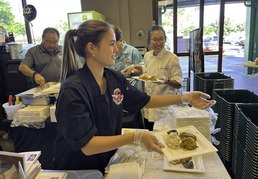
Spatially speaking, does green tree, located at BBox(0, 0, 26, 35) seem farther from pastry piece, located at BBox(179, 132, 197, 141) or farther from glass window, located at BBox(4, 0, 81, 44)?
pastry piece, located at BBox(179, 132, 197, 141)

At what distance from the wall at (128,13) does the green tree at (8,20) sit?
1433 mm

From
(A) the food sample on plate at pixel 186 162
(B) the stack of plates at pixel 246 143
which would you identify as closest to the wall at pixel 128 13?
(B) the stack of plates at pixel 246 143

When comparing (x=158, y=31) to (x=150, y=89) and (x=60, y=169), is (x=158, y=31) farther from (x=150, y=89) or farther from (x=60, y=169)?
(x=60, y=169)

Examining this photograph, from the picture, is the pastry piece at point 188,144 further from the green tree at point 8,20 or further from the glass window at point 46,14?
the green tree at point 8,20

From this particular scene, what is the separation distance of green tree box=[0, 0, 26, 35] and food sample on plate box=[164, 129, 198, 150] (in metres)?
4.35

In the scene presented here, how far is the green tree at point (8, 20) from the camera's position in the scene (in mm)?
4211

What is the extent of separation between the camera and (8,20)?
4.29 meters

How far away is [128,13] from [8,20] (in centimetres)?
247

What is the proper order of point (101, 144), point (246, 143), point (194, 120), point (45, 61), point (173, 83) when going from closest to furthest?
point (101, 144)
point (194, 120)
point (246, 143)
point (173, 83)
point (45, 61)

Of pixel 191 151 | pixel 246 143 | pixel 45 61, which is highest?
pixel 45 61

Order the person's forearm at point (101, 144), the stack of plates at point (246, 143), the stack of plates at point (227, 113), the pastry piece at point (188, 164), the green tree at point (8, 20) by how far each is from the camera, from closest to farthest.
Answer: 1. the person's forearm at point (101, 144)
2. the pastry piece at point (188, 164)
3. the stack of plates at point (246, 143)
4. the stack of plates at point (227, 113)
5. the green tree at point (8, 20)

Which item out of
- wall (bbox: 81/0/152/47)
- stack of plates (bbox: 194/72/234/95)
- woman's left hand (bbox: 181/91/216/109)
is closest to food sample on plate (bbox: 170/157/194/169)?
woman's left hand (bbox: 181/91/216/109)

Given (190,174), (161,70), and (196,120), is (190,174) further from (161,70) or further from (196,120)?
(161,70)

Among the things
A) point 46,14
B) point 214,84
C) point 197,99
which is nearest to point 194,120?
point 197,99
